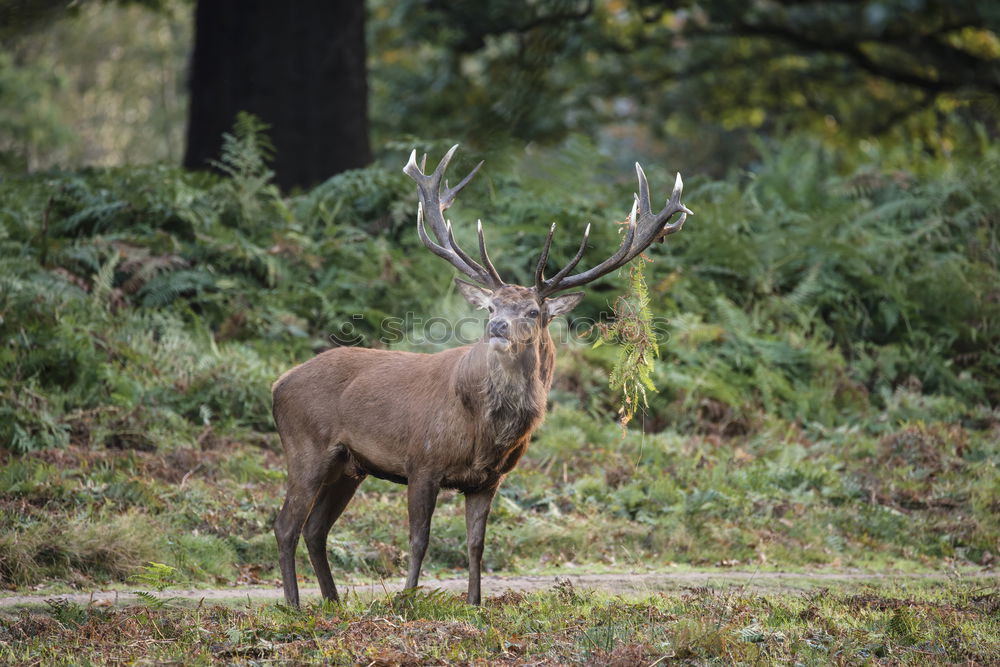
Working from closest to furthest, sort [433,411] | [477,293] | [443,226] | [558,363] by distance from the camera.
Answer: [433,411], [477,293], [443,226], [558,363]

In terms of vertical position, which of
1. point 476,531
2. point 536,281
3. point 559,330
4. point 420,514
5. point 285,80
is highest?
point 285,80

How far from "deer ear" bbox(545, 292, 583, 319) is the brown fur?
2 centimetres

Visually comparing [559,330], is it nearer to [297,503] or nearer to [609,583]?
[609,583]

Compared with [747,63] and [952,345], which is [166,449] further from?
[747,63]

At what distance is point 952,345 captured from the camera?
42.9 ft

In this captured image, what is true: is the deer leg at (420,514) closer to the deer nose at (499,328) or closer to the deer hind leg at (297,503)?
the deer hind leg at (297,503)

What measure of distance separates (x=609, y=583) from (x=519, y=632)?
6.56 ft

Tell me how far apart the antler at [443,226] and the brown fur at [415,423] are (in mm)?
202

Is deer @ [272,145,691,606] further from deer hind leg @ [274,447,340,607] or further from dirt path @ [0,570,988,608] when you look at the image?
dirt path @ [0,570,988,608]

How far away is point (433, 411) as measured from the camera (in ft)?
23.1

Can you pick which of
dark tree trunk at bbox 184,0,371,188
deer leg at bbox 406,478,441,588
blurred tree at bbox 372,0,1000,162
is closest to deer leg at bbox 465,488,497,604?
deer leg at bbox 406,478,441,588

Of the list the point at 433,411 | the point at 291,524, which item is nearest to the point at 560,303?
the point at 433,411

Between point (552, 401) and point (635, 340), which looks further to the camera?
point (552, 401)

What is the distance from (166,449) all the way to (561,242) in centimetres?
553
